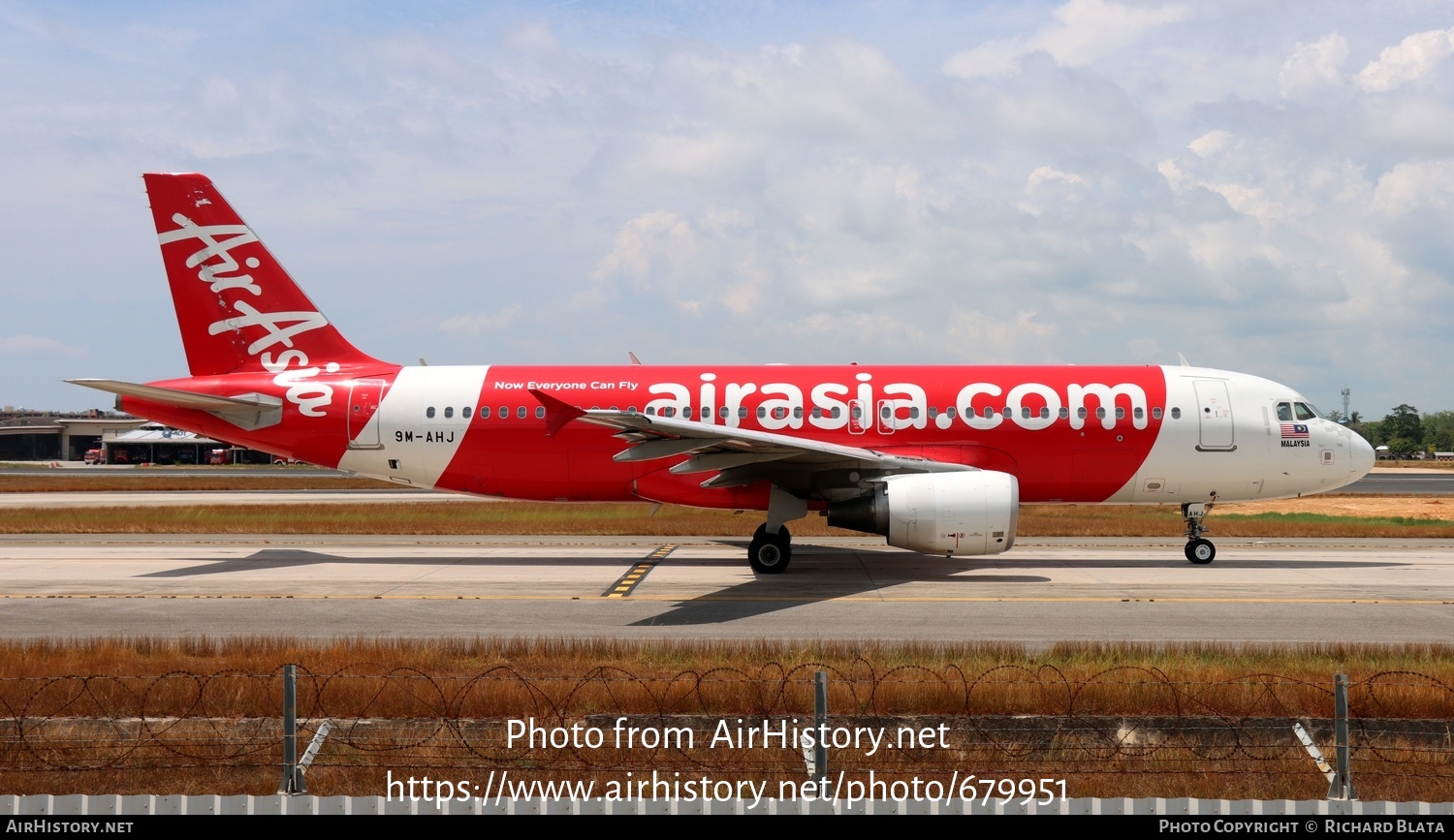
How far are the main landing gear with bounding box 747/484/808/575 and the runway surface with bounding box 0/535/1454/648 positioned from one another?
44 centimetres

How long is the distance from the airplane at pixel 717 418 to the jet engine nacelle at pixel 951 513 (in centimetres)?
168

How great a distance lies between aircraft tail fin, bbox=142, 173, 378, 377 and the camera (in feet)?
86.7

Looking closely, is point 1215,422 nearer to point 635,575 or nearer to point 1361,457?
point 1361,457

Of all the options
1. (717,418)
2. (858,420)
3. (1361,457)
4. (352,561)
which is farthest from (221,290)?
(1361,457)

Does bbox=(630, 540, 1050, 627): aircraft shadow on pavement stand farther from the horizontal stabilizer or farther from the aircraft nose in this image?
the horizontal stabilizer

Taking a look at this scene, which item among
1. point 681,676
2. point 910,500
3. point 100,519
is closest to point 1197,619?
point 910,500

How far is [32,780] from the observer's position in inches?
354

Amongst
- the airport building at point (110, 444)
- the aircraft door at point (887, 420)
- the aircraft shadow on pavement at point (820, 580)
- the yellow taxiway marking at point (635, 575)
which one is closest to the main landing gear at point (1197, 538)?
the aircraft shadow on pavement at point (820, 580)

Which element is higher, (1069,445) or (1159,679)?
(1069,445)

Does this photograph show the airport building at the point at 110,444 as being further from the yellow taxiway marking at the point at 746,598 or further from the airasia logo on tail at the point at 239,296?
the yellow taxiway marking at the point at 746,598

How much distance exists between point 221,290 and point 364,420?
16.3 feet

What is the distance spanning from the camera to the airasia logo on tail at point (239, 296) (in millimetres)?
26469

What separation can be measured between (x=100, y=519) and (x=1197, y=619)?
32.8m
